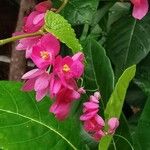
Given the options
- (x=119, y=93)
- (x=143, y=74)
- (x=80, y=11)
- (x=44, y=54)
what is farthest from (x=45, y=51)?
(x=143, y=74)

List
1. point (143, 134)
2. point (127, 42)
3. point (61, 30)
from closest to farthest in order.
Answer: point (61, 30) → point (143, 134) → point (127, 42)

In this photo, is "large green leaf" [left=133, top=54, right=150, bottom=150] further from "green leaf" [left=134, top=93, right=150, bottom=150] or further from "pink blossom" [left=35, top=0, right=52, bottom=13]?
"pink blossom" [left=35, top=0, right=52, bottom=13]

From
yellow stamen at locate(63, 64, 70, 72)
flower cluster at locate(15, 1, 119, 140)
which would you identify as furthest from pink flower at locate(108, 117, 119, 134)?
yellow stamen at locate(63, 64, 70, 72)

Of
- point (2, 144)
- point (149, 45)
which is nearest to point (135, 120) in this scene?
point (149, 45)

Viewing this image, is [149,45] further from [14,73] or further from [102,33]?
[14,73]

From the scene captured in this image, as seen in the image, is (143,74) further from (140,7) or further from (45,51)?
(45,51)

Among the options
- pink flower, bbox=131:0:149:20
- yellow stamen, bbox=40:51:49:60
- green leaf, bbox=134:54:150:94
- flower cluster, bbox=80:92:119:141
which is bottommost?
green leaf, bbox=134:54:150:94
